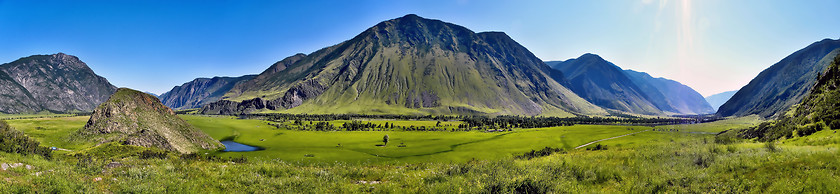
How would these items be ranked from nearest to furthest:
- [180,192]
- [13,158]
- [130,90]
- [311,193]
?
[180,192], [311,193], [13,158], [130,90]

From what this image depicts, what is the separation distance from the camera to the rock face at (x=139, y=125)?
6975 centimetres

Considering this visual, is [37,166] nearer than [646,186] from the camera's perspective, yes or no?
No

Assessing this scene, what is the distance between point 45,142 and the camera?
64.8m

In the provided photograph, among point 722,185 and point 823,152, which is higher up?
point 823,152

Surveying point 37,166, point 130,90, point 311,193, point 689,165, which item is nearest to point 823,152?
point 689,165

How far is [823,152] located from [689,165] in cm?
520

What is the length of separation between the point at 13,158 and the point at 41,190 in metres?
8.68

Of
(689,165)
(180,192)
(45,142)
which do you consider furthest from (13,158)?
(45,142)

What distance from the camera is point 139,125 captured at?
2931 inches

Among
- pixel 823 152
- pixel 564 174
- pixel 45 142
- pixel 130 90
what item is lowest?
pixel 45 142

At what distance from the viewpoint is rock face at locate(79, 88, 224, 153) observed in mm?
69750

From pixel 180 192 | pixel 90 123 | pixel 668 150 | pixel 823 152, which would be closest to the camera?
pixel 180 192

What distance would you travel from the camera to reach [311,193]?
13.9 meters

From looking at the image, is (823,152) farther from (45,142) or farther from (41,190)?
(45,142)
